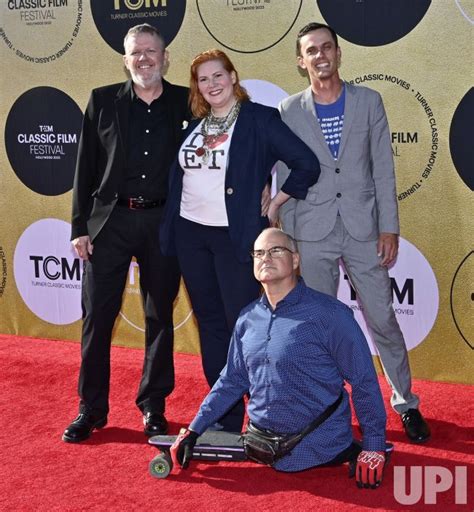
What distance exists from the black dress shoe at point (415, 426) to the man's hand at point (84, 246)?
1.50 metres

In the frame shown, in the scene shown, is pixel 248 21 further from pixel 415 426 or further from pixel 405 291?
pixel 415 426

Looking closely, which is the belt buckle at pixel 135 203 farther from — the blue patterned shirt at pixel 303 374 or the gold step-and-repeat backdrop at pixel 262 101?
the gold step-and-repeat backdrop at pixel 262 101

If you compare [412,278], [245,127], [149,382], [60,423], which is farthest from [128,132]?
[412,278]

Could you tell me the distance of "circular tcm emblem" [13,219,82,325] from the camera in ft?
16.8

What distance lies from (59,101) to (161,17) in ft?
2.78

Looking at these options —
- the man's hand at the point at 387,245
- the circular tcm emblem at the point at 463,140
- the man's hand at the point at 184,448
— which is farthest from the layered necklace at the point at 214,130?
the circular tcm emblem at the point at 463,140

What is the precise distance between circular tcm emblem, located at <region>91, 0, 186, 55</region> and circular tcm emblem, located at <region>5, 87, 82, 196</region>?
0.48 m

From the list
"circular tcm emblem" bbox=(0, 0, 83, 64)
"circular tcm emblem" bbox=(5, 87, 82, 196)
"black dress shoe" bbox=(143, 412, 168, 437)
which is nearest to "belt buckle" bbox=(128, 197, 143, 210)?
"black dress shoe" bbox=(143, 412, 168, 437)

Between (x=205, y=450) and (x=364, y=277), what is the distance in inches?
37.6

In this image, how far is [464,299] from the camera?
160 inches

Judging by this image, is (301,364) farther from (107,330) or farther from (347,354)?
(107,330)

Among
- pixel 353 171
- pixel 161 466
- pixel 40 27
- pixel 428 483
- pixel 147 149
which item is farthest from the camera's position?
pixel 40 27

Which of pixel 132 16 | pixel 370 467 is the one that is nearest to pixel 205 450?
pixel 370 467

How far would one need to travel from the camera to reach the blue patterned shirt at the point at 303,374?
2900 mm
